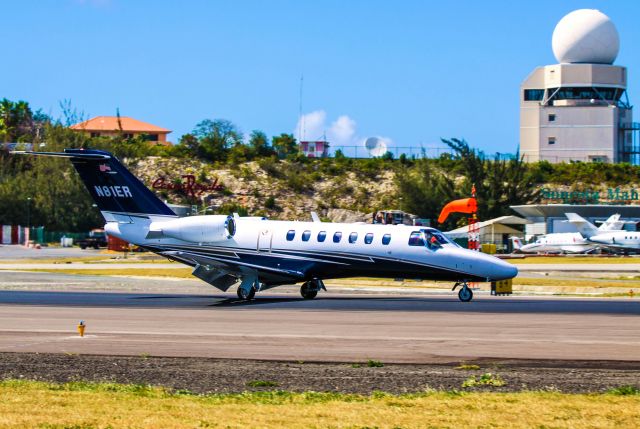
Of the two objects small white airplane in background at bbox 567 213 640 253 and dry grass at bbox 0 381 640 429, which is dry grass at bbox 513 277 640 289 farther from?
small white airplane in background at bbox 567 213 640 253

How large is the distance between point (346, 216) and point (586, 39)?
3553cm

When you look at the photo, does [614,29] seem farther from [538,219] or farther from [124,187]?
[124,187]

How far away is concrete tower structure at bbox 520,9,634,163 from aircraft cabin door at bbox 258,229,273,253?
308ft

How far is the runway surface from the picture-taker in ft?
66.0

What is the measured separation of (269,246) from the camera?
118 ft

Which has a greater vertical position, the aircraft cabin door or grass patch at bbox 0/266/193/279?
the aircraft cabin door

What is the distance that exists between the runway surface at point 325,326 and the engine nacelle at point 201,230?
2.17 metres

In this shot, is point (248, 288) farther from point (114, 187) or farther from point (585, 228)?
point (585, 228)

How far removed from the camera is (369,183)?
131500 mm

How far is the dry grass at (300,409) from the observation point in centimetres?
1259

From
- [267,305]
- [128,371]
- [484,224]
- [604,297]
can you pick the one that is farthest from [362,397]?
[484,224]

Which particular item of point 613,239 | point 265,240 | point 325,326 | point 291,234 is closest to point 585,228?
point 613,239

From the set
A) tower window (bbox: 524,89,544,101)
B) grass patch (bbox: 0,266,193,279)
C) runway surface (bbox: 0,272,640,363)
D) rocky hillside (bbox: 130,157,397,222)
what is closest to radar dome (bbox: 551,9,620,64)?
tower window (bbox: 524,89,544,101)

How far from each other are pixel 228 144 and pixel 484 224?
5609 centimetres
